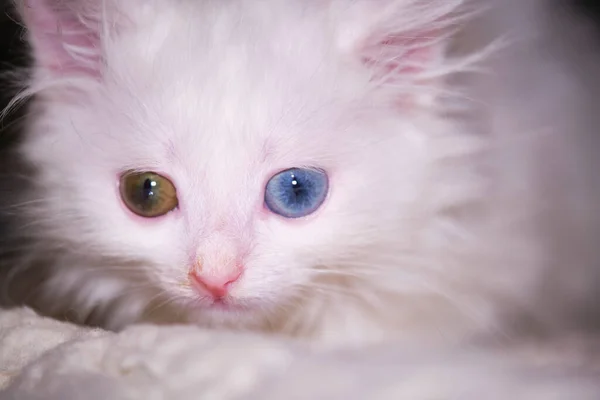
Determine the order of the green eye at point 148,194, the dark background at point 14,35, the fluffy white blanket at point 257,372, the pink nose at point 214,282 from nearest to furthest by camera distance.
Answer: the fluffy white blanket at point 257,372
the pink nose at point 214,282
the green eye at point 148,194
the dark background at point 14,35

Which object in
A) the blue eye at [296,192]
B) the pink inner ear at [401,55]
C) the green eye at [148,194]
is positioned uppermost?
the pink inner ear at [401,55]

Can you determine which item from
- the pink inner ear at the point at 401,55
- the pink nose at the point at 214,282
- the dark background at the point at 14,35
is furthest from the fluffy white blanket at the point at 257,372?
the dark background at the point at 14,35

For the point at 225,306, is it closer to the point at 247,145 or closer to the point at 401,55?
the point at 247,145

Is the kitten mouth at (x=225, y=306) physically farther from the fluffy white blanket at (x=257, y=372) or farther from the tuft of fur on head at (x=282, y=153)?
the fluffy white blanket at (x=257, y=372)

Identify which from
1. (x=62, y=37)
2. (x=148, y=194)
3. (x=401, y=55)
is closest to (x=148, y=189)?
(x=148, y=194)

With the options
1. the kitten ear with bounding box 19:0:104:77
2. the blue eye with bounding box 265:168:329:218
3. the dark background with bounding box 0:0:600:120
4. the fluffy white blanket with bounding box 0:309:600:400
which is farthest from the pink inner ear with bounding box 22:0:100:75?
the fluffy white blanket with bounding box 0:309:600:400

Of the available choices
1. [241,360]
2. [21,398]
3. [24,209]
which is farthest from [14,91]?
[241,360]
